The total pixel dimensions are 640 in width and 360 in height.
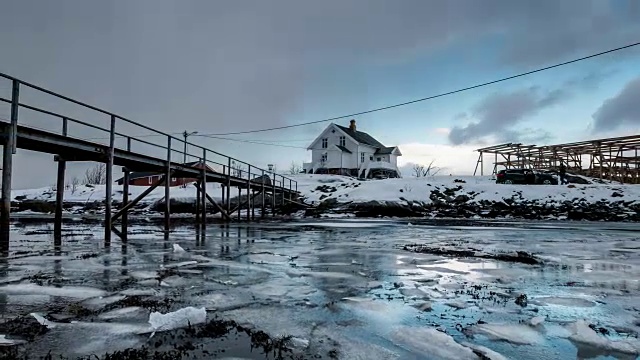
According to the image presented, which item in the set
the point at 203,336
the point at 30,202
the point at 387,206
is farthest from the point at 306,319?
the point at 30,202

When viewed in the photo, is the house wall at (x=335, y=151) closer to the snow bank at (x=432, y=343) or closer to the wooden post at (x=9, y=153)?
the wooden post at (x=9, y=153)

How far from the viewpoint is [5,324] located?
2836 mm

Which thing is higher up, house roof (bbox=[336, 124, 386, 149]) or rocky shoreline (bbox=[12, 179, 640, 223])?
house roof (bbox=[336, 124, 386, 149])

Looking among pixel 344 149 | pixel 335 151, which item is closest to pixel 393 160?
pixel 344 149

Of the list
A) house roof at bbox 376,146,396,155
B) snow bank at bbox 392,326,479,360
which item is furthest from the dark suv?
snow bank at bbox 392,326,479,360

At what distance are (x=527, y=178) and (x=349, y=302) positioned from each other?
1263 inches

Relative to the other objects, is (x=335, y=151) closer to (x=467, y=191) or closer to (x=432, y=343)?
(x=467, y=191)

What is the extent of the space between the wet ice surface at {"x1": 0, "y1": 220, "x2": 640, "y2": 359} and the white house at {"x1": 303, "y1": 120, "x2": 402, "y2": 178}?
46409 mm

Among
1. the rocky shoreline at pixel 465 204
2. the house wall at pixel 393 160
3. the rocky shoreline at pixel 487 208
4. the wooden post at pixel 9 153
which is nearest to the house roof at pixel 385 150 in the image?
the house wall at pixel 393 160

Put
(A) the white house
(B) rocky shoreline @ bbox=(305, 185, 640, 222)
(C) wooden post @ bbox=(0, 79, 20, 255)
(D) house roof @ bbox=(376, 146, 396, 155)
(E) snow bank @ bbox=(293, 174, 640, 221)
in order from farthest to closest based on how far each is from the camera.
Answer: (D) house roof @ bbox=(376, 146, 396, 155)
(A) the white house
(E) snow bank @ bbox=(293, 174, 640, 221)
(B) rocky shoreline @ bbox=(305, 185, 640, 222)
(C) wooden post @ bbox=(0, 79, 20, 255)

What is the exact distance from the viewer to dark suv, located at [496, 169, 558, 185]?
31844 millimetres

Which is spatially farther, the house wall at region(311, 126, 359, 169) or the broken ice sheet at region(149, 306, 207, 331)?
the house wall at region(311, 126, 359, 169)

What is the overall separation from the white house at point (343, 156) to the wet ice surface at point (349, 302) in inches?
1827

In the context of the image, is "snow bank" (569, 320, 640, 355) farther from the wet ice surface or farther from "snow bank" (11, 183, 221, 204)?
"snow bank" (11, 183, 221, 204)
